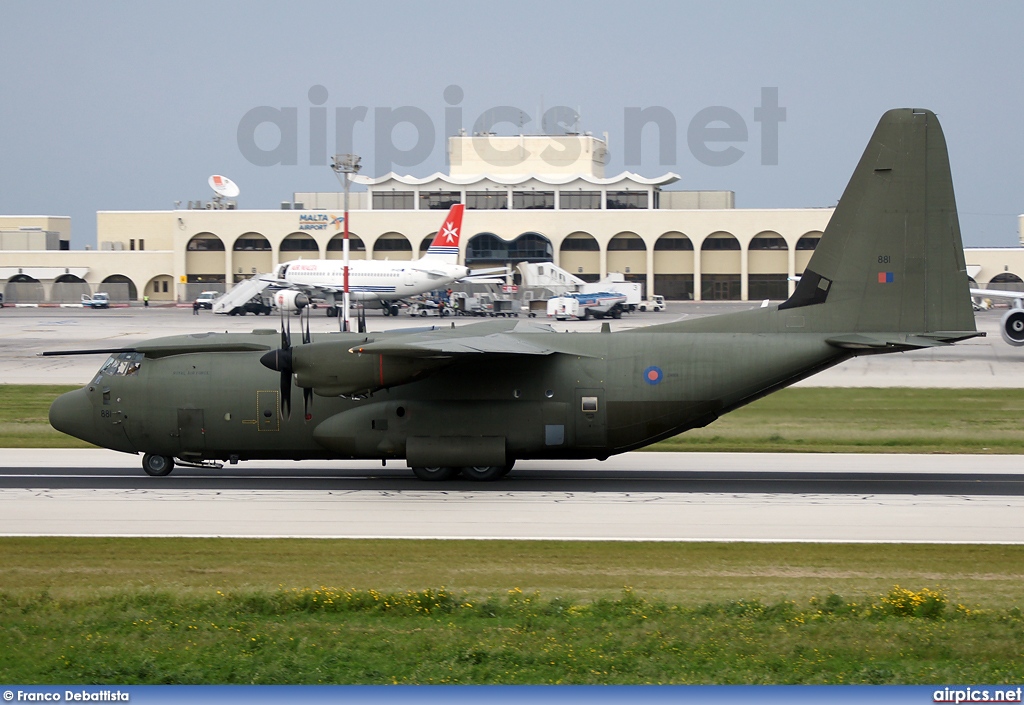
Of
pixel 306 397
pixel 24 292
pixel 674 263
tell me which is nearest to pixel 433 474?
pixel 306 397

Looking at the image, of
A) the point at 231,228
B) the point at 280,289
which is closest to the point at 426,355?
the point at 280,289

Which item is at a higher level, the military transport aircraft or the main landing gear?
the military transport aircraft

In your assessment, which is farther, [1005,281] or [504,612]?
[1005,281]

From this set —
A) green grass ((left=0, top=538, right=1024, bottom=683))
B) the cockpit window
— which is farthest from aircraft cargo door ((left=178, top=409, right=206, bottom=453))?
green grass ((left=0, top=538, right=1024, bottom=683))

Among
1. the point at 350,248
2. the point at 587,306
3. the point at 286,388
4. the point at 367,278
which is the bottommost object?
the point at 286,388

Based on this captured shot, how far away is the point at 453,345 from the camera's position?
21828 millimetres

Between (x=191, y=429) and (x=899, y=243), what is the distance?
16547 millimetres

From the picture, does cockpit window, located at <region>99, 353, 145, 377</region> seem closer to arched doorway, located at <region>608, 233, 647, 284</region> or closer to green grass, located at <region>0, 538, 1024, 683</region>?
green grass, located at <region>0, 538, 1024, 683</region>

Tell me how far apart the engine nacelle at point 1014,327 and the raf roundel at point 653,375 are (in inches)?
1394

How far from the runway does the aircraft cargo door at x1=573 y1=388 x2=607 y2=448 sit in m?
1.34

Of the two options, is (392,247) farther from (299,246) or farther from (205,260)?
(205,260)

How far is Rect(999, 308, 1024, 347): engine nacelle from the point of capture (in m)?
52.4

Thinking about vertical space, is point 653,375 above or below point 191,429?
above

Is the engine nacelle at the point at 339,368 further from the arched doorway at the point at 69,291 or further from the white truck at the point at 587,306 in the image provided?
the arched doorway at the point at 69,291
